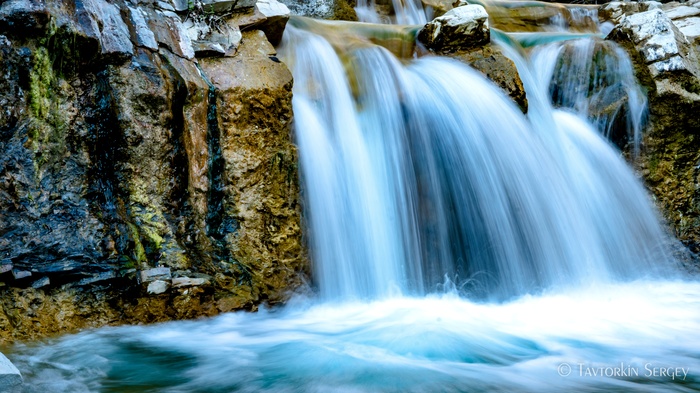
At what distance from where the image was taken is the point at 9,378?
88.8 inches

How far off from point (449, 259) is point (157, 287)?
100 inches

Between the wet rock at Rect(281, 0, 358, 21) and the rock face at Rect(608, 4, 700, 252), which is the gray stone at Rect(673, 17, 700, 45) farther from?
the wet rock at Rect(281, 0, 358, 21)

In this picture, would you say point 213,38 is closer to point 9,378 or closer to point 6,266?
point 6,266

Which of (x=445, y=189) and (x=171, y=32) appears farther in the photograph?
(x=445, y=189)

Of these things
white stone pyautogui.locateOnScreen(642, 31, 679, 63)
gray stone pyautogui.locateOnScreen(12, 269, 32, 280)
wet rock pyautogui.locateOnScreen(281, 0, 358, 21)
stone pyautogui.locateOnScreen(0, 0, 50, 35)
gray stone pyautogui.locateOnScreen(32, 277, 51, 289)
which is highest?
wet rock pyautogui.locateOnScreen(281, 0, 358, 21)

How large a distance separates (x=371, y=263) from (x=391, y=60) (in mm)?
2414

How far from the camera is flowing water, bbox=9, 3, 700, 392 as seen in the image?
307 centimetres

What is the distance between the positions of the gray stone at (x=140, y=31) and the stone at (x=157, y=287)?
182 centimetres

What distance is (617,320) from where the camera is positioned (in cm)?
434

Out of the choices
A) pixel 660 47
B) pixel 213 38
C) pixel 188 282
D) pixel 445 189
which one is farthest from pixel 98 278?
Result: pixel 660 47

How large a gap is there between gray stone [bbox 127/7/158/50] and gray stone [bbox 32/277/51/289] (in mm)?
1852

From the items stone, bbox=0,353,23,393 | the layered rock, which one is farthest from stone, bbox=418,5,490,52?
stone, bbox=0,353,23,393

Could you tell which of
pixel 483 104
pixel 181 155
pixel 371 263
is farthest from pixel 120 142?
pixel 483 104

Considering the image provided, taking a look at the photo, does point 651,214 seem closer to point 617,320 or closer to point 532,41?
point 617,320
